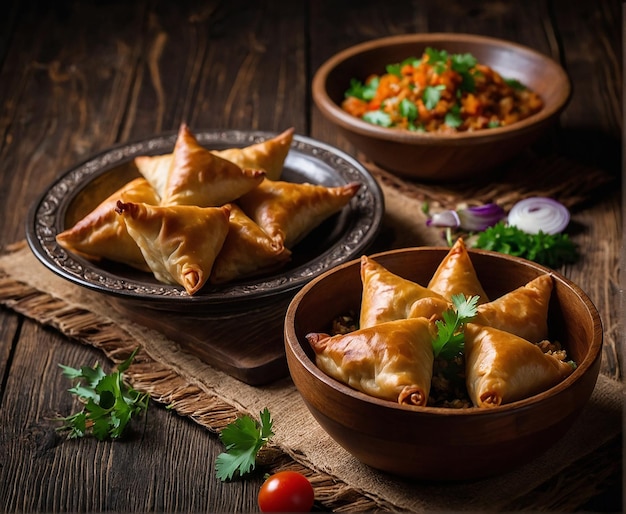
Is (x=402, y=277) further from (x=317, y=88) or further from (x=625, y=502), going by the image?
(x=317, y=88)

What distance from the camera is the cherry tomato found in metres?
2.16

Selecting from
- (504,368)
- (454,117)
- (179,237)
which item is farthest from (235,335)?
(454,117)

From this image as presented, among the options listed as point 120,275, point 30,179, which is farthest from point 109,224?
point 30,179

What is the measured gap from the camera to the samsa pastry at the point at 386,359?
202 cm

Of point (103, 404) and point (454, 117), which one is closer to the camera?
point (103, 404)

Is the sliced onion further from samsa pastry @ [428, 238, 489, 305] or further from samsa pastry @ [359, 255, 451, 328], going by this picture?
samsa pastry @ [359, 255, 451, 328]

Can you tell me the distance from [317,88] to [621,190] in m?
1.26

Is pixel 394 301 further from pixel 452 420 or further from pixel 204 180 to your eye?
pixel 204 180

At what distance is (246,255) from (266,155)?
0.54 m

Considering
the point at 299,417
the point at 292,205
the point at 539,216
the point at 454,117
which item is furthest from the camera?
the point at 454,117

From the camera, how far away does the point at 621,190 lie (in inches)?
141

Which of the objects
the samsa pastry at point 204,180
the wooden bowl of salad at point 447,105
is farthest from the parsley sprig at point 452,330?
the wooden bowl of salad at point 447,105

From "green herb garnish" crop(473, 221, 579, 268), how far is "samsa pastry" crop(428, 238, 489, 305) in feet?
2.42

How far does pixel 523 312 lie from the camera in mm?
2260
